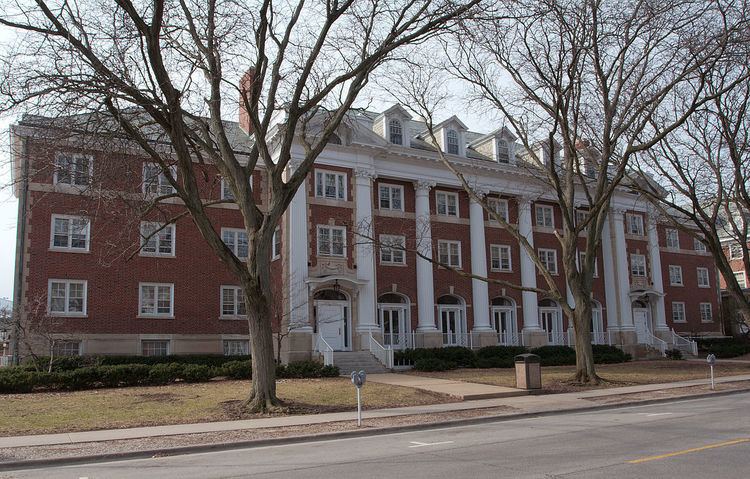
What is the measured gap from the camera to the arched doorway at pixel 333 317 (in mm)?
31641

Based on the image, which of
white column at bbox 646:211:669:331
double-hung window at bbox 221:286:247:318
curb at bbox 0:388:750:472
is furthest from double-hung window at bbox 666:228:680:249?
curb at bbox 0:388:750:472

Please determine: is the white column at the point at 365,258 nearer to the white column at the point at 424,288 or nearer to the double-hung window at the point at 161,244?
the white column at the point at 424,288

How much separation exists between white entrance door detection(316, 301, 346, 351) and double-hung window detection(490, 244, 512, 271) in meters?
→ 10.7

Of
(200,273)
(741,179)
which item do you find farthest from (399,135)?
(741,179)

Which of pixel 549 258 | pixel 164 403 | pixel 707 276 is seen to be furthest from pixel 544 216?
pixel 164 403

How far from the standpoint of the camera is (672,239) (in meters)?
48.8

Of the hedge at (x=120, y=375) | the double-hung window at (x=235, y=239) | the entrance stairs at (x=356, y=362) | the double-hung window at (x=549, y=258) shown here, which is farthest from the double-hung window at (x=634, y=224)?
the hedge at (x=120, y=375)

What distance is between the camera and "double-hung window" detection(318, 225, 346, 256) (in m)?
32.0

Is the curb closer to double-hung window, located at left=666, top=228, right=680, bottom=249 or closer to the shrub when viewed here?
the shrub

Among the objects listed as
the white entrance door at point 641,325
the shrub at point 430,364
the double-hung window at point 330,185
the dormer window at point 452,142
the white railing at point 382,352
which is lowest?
the shrub at point 430,364

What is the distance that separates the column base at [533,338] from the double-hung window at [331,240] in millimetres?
12556

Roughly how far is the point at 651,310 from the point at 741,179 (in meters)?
18.6

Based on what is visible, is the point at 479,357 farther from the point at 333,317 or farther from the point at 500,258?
the point at 500,258

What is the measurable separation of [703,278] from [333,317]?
3278 centimetres
